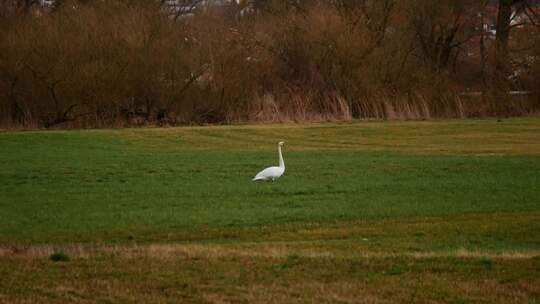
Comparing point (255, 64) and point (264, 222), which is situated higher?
point (255, 64)

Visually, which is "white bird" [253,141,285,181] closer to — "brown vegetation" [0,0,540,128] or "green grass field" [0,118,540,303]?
"green grass field" [0,118,540,303]

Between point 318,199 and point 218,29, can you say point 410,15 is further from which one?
point 318,199

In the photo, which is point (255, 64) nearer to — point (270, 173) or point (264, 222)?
point (270, 173)

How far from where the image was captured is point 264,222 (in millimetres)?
16750

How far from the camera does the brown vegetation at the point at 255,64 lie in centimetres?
3947

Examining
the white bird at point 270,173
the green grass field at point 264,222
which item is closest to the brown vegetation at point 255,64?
the green grass field at point 264,222

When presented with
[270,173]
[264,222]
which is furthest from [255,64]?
[264,222]

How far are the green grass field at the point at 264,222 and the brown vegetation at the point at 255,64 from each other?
6997mm

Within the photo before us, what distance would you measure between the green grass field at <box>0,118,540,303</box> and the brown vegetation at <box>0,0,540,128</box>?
23.0 feet

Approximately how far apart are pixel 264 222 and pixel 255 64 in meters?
29.5

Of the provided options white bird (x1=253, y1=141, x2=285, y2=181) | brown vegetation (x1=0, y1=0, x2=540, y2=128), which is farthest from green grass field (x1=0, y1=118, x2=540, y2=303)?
brown vegetation (x1=0, y1=0, x2=540, y2=128)

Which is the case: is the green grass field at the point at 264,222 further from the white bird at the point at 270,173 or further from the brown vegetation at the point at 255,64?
the brown vegetation at the point at 255,64

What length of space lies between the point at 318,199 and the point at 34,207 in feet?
18.0

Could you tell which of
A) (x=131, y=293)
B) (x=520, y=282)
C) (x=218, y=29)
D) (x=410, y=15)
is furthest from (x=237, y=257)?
(x=410, y=15)
